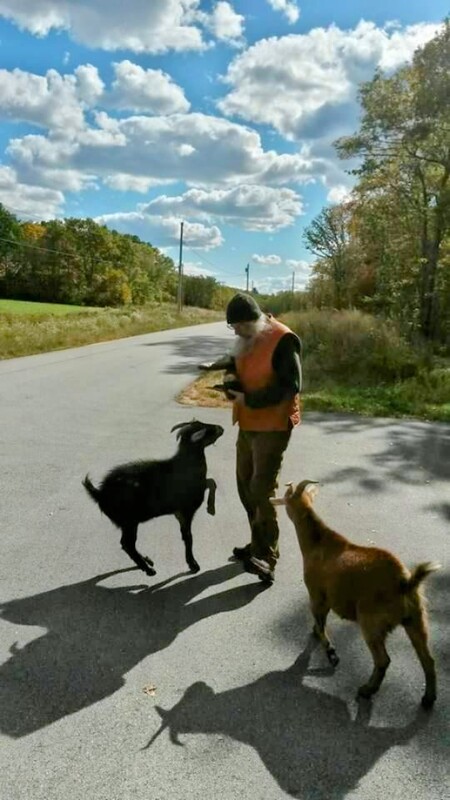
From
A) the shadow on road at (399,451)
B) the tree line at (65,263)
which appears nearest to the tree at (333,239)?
the shadow on road at (399,451)

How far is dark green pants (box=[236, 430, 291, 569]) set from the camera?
394 cm

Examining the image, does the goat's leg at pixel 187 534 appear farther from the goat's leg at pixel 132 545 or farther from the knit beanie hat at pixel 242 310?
the knit beanie hat at pixel 242 310

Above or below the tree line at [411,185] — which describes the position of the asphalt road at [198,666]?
below

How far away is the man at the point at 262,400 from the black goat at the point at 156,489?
341mm

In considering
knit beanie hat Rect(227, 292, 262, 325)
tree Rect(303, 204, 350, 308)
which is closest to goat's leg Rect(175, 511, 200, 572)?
knit beanie hat Rect(227, 292, 262, 325)

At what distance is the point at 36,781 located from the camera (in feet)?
7.68

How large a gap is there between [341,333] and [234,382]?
450 inches

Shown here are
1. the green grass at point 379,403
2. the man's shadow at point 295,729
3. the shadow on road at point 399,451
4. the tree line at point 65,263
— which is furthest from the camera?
the tree line at point 65,263

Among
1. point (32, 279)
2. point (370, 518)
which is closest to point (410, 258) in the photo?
point (370, 518)

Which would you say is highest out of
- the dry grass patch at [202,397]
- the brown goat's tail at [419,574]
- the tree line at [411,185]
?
the tree line at [411,185]

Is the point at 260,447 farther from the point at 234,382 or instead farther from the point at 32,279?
the point at 32,279

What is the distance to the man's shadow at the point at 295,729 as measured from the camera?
239cm

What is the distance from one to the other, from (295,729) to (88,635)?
140cm

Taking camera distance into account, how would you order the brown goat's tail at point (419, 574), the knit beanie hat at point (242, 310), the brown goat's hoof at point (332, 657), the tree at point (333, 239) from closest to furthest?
the brown goat's tail at point (419, 574) → the brown goat's hoof at point (332, 657) → the knit beanie hat at point (242, 310) → the tree at point (333, 239)
